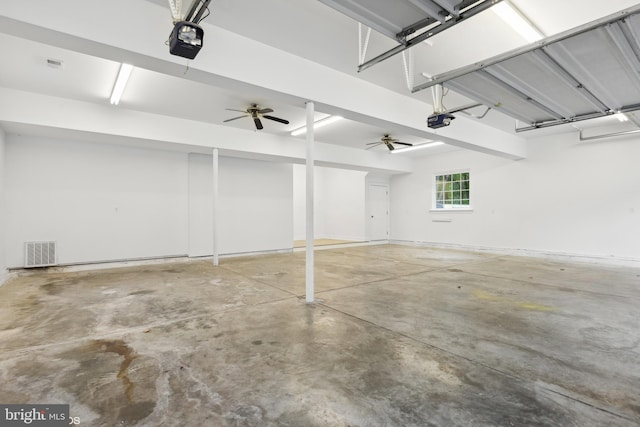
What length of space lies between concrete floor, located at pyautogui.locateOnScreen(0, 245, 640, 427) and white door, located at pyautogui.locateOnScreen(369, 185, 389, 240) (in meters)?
6.80

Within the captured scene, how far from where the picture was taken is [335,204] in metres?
13.0

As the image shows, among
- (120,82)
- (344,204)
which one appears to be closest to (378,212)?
(344,204)

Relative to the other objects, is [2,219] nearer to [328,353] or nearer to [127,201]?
[127,201]

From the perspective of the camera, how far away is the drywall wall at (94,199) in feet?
19.7

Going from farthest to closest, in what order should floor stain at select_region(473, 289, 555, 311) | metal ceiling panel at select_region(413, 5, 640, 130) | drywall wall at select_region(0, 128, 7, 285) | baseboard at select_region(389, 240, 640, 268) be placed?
baseboard at select_region(389, 240, 640, 268) → drywall wall at select_region(0, 128, 7, 285) → floor stain at select_region(473, 289, 555, 311) → metal ceiling panel at select_region(413, 5, 640, 130)

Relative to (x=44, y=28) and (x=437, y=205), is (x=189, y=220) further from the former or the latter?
(x=437, y=205)

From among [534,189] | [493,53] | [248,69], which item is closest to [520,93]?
[493,53]

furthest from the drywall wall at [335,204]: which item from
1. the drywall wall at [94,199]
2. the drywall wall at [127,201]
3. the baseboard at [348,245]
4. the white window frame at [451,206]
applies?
the drywall wall at [94,199]

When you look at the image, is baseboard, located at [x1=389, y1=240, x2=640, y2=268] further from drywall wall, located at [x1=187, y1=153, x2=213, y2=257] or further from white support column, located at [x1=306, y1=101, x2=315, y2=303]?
drywall wall, located at [x1=187, y1=153, x2=213, y2=257]

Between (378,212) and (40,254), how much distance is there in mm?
9892

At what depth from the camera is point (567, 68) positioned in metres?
3.21

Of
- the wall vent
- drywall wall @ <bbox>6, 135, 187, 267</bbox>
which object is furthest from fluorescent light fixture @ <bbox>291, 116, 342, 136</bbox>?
the wall vent

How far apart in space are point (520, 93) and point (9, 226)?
8916mm

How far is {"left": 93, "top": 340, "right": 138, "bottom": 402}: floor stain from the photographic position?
6.76 ft
